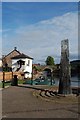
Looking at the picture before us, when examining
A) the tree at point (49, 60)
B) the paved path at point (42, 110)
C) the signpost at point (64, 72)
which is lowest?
the paved path at point (42, 110)

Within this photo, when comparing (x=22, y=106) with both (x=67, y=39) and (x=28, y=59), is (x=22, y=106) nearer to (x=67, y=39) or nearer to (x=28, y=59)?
(x=67, y=39)

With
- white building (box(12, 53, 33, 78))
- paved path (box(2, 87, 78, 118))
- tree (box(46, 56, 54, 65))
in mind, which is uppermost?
tree (box(46, 56, 54, 65))

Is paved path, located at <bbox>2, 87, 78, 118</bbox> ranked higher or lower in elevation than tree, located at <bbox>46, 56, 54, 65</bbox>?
lower

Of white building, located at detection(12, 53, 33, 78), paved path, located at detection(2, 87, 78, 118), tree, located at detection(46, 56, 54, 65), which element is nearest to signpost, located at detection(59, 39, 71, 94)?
paved path, located at detection(2, 87, 78, 118)

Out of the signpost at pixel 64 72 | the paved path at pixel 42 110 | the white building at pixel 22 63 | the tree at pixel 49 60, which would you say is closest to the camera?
the paved path at pixel 42 110

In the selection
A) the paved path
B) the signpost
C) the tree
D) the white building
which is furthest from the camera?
the tree

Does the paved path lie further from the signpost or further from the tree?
the tree

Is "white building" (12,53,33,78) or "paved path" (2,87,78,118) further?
"white building" (12,53,33,78)

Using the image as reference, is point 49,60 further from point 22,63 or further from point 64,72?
point 64,72

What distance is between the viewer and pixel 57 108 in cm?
1512

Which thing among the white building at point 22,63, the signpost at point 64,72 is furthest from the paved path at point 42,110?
the white building at point 22,63

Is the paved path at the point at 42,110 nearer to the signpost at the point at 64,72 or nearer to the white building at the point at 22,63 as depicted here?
the signpost at the point at 64,72

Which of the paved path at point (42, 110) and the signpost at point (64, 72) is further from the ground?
the signpost at point (64, 72)

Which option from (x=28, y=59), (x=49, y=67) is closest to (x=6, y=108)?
(x=28, y=59)
